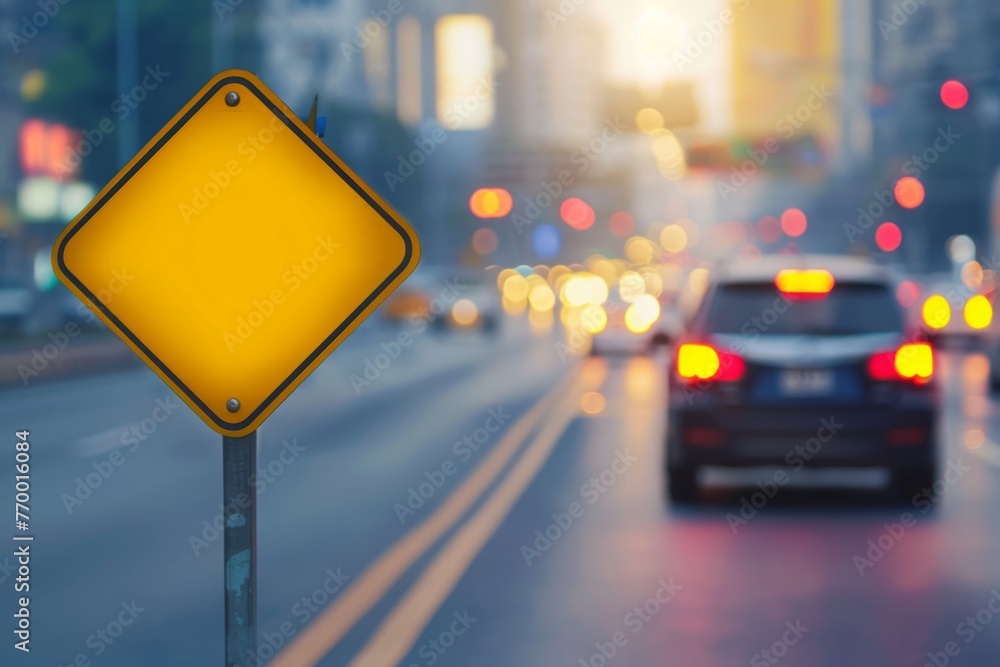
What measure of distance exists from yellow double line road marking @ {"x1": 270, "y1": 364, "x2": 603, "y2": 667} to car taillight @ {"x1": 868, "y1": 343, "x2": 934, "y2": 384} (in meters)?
2.59

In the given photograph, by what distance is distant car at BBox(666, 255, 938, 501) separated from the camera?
42.7ft

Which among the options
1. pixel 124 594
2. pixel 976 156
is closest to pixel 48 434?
pixel 124 594

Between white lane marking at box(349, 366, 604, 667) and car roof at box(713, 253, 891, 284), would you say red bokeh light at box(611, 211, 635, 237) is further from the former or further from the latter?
car roof at box(713, 253, 891, 284)

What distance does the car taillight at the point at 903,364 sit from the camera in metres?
13.0

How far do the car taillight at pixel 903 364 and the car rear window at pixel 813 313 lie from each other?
17cm

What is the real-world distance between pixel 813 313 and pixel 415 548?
3378 mm

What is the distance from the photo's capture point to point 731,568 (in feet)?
34.8

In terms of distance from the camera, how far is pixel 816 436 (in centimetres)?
1300

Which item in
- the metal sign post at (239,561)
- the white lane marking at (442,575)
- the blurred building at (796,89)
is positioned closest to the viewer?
the metal sign post at (239,561)

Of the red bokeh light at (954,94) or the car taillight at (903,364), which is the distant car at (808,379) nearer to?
the car taillight at (903,364)

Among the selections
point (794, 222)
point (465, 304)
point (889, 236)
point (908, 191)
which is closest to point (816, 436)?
point (908, 191)

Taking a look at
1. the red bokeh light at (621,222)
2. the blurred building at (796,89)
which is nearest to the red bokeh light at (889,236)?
the blurred building at (796,89)

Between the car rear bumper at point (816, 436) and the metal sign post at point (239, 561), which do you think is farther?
the car rear bumper at point (816, 436)

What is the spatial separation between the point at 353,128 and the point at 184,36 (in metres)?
28.1
